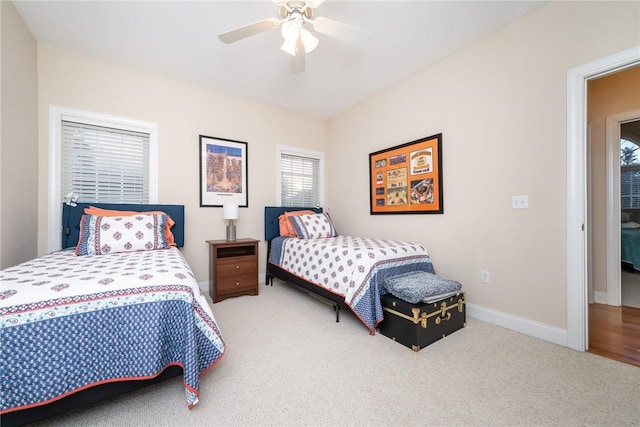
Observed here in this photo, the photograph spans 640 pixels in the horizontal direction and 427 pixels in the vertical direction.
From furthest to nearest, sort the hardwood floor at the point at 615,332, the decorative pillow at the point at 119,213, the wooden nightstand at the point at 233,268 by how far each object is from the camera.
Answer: the wooden nightstand at the point at 233,268 < the decorative pillow at the point at 119,213 < the hardwood floor at the point at 615,332

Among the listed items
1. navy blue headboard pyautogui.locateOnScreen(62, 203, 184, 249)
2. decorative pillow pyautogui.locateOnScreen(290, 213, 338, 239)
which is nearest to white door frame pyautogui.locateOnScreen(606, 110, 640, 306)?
decorative pillow pyautogui.locateOnScreen(290, 213, 338, 239)

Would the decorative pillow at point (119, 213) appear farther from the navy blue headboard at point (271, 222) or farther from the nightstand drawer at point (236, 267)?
the navy blue headboard at point (271, 222)

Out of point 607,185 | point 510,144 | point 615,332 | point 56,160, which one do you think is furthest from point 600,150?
point 56,160

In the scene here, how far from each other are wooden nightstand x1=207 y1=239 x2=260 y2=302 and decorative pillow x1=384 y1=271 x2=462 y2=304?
1791 millimetres

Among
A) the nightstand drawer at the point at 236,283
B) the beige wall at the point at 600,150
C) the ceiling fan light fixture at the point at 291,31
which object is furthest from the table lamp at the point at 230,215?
the beige wall at the point at 600,150

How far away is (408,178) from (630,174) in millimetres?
4612

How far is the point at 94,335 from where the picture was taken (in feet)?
3.98

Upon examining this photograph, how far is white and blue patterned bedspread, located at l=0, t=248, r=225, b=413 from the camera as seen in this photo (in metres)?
1.09

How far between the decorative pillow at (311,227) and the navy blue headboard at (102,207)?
4.76ft

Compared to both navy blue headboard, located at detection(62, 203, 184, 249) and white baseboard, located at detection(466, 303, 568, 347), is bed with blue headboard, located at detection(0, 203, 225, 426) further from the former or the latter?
white baseboard, located at detection(466, 303, 568, 347)

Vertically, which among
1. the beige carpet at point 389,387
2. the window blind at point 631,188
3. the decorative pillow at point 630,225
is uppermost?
the window blind at point 631,188

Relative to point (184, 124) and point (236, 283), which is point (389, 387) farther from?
point (184, 124)

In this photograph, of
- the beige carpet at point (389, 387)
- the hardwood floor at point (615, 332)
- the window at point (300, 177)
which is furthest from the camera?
the window at point (300, 177)

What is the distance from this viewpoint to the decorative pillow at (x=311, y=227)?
139 inches
